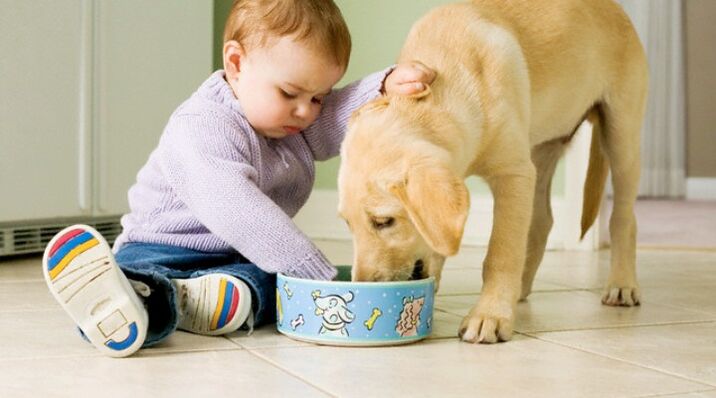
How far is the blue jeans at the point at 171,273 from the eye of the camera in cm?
172

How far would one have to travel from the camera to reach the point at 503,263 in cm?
187

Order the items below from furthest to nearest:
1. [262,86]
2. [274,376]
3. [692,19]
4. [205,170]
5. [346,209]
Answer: [692,19]
[262,86]
[205,170]
[346,209]
[274,376]

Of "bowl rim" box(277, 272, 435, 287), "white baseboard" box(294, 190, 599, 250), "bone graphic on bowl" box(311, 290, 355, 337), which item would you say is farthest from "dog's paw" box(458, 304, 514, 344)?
"white baseboard" box(294, 190, 599, 250)

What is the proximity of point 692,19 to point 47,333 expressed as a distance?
5.70 meters

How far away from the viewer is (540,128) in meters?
2.25

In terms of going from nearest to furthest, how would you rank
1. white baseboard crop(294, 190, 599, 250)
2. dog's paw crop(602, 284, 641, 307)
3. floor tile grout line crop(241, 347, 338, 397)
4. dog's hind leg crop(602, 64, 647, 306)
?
floor tile grout line crop(241, 347, 338, 397)
dog's paw crop(602, 284, 641, 307)
dog's hind leg crop(602, 64, 647, 306)
white baseboard crop(294, 190, 599, 250)

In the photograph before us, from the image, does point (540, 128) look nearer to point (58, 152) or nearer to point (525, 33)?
point (525, 33)

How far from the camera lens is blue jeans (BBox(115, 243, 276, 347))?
172cm

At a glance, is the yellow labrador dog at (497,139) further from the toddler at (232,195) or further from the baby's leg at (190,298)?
the baby's leg at (190,298)

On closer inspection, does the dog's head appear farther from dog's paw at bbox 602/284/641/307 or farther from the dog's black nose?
dog's paw at bbox 602/284/641/307

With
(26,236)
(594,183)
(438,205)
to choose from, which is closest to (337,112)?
(438,205)

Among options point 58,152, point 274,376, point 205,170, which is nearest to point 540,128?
point 205,170

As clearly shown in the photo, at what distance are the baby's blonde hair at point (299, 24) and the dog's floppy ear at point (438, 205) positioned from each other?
1.58ft

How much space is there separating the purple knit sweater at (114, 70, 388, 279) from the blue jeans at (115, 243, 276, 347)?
28 mm
